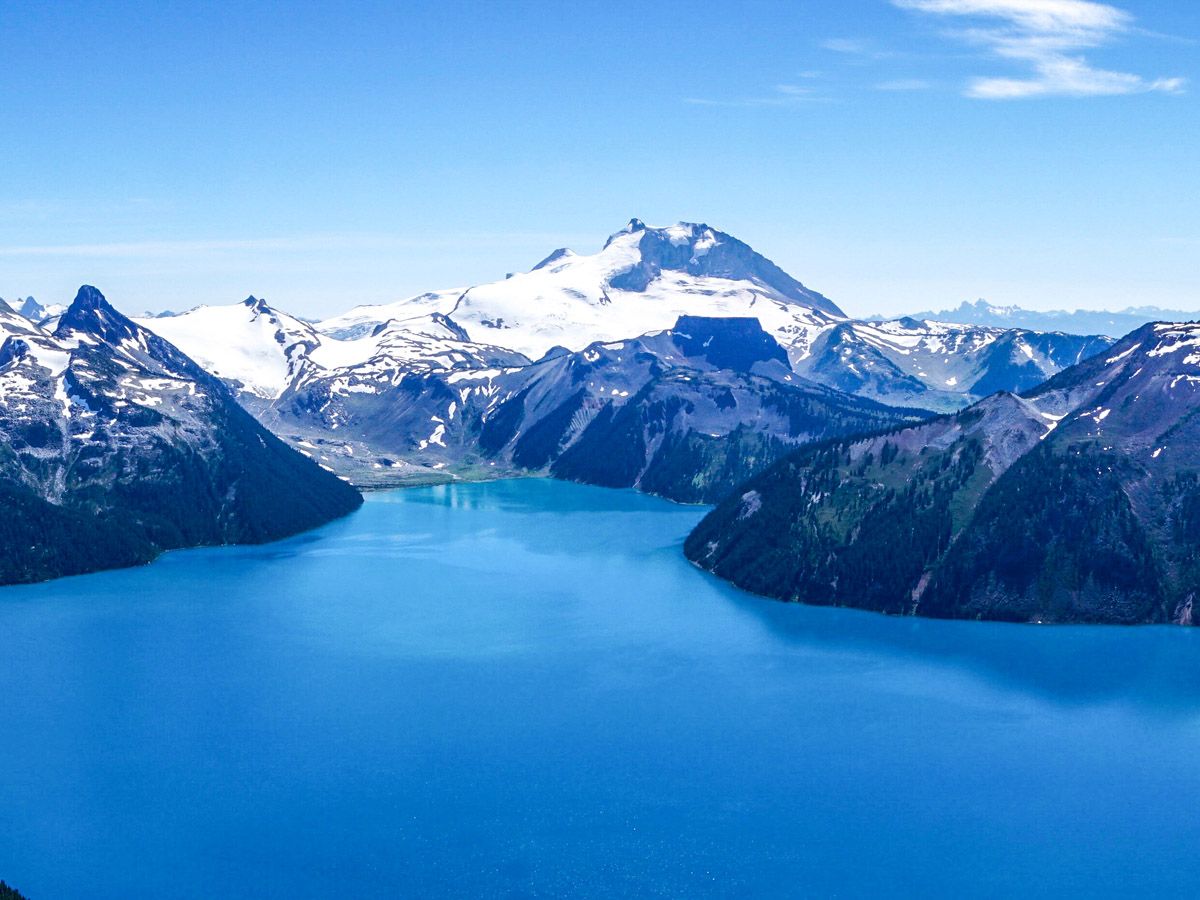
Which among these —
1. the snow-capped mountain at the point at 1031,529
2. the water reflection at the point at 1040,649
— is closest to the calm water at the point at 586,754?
the water reflection at the point at 1040,649

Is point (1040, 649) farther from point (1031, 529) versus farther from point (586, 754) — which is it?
point (586, 754)

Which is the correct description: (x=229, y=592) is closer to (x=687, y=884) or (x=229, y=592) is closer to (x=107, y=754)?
(x=107, y=754)

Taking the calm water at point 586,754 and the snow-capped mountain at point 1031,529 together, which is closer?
the calm water at point 586,754

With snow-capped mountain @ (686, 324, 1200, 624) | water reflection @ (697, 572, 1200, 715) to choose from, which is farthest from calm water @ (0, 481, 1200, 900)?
snow-capped mountain @ (686, 324, 1200, 624)

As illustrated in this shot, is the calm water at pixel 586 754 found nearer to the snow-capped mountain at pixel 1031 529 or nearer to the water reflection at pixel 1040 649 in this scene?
the water reflection at pixel 1040 649

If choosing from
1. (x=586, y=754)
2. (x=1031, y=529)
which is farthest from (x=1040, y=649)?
(x=586, y=754)

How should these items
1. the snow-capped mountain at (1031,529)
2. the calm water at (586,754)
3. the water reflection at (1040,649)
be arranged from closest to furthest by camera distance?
1. the calm water at (586,754)
2. the water reflection at (1040,649)
3. the snow-capped mountain at (1031,529)
